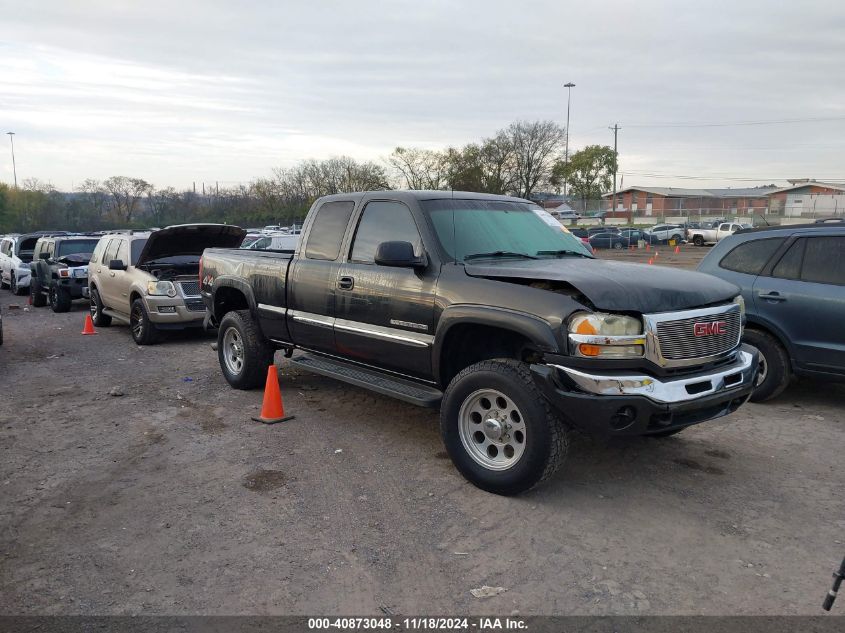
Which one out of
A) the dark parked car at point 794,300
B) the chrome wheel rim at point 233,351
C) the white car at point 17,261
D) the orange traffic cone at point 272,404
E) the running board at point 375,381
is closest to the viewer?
the running board at point 375,381

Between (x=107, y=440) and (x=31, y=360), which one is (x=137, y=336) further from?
(x=107, y=440)

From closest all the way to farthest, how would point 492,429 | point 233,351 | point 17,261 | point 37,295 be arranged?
point 492,429 < point 233,351 < point 37,295 < point 17,261

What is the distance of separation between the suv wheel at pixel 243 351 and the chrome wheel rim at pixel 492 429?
3.28m

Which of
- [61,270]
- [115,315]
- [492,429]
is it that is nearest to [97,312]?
[115,315]

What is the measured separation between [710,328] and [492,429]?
1.59 m

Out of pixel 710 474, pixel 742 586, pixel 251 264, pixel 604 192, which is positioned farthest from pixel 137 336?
pixel 604 192

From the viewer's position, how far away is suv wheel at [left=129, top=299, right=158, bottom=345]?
10802 millimetres

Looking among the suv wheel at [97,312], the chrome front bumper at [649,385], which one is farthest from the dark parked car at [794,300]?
the suv wheel at [97,312]

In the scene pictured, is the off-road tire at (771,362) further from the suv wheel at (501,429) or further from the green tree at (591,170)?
the green tree at (591,170)

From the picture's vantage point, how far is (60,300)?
15539 mm

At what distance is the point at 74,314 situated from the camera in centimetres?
1540

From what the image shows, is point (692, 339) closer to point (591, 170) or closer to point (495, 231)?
point (495, 231)

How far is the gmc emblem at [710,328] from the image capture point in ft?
14.5

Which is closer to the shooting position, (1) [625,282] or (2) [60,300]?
(1) [625,282]
